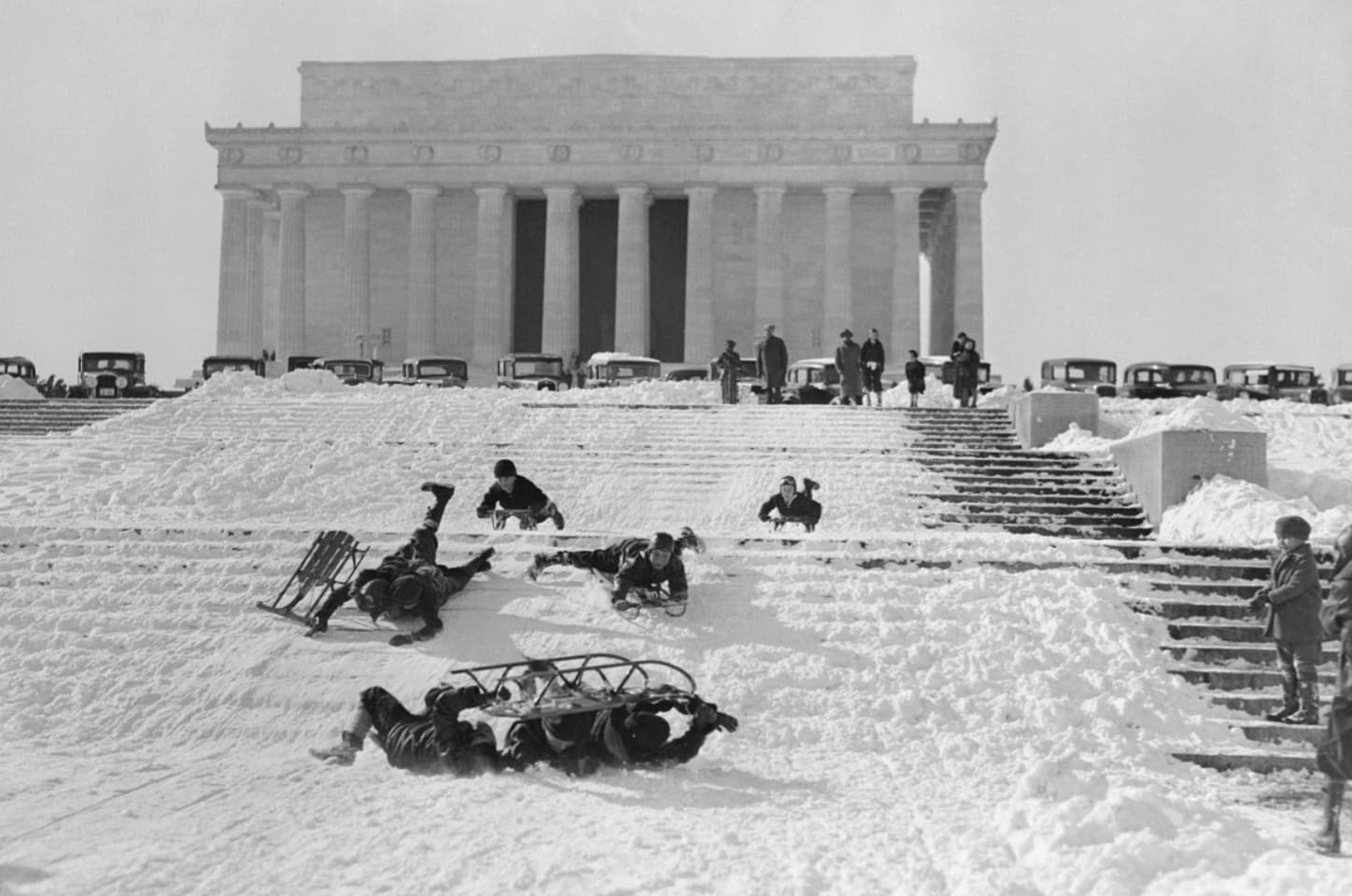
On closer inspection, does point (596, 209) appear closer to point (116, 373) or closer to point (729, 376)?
point (116, 373)

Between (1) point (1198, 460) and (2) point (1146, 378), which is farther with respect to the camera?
(2) point (1146, 378)

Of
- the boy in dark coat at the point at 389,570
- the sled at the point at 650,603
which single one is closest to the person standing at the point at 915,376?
the boy in dark coat at the point at 389,570

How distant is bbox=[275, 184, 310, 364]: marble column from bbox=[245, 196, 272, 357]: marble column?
101 centimetres

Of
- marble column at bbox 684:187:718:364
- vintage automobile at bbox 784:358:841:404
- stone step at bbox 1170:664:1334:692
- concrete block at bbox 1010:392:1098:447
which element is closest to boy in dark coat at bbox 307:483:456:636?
stone step at bbox 1170:664:1334:692

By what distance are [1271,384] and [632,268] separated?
2549cm

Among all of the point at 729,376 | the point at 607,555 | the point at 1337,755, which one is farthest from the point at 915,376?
the point at 1337,755

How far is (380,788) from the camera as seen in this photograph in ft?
30.7

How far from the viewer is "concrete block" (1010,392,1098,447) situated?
24250 millimetres

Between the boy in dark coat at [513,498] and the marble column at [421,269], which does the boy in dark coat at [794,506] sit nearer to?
the boy in dark coat at [513,498]

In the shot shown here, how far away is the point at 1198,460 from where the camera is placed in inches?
728

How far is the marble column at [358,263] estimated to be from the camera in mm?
61281

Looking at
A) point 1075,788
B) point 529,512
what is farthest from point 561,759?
point 529,512

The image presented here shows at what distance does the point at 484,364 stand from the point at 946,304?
1872 cm

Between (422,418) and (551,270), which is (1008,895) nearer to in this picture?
(422,418)
